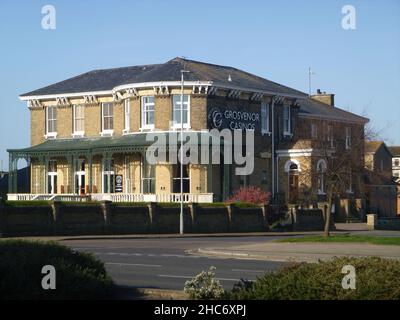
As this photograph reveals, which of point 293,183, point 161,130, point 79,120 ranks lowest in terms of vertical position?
point 293,183

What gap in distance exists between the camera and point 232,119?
55844 millimetres

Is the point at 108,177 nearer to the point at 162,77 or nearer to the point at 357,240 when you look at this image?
the point at 162,77

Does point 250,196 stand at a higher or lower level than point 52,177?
lower

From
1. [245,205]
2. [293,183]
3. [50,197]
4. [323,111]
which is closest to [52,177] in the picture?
[50,197]

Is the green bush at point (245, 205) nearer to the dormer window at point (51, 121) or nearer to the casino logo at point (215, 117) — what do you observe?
the casino logo at point (215, 117)

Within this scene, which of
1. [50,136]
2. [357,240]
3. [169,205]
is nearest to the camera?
[357,240]

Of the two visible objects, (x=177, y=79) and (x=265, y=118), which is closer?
(x=177, y=79)

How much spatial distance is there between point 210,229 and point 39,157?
1811 cm

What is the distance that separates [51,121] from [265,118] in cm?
1644

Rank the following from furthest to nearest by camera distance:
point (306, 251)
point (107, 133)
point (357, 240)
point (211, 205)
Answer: point (107, 133) < point (211, 205) < point (357, 240) < point (306, 251)

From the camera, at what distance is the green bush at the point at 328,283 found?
1048 cm

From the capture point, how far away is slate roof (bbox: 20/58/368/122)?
55.0 meters
